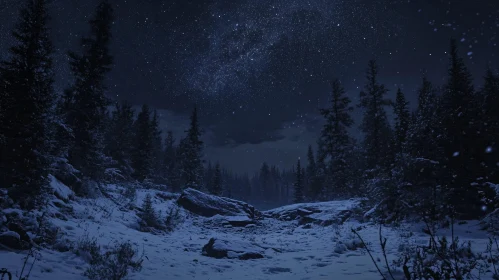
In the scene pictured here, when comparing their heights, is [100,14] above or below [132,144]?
above

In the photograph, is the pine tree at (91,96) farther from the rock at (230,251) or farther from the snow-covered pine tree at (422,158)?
the snow-covered pine tree at (422,158)

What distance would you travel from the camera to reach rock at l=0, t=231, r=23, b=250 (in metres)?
6.41

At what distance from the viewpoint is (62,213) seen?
10.2 meters

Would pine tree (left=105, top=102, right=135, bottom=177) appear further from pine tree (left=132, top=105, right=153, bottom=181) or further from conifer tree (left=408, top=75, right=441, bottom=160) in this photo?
conifer tree (left=408, top=75, right=441, bottom=160)

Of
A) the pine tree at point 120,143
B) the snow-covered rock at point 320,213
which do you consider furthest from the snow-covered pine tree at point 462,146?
the pine tree at point 120,143

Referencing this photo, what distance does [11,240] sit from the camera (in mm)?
6477

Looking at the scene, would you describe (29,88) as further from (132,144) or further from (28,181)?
(132,144)

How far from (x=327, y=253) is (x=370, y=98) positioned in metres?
22.8

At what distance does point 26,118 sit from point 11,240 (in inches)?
162

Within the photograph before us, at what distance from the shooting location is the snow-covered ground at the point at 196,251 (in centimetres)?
688

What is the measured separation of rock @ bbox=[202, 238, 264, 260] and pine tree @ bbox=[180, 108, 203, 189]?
85.5ft

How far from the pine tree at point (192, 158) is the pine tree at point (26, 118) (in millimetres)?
27530

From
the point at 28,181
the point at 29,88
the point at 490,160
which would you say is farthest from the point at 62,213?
the point at 490,160

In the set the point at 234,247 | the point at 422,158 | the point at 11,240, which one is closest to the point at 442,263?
the point at 11,240
